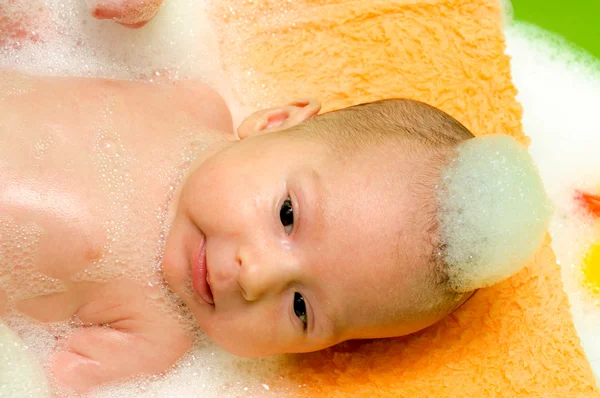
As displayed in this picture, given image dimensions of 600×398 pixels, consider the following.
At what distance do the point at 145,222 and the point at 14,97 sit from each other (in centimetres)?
32

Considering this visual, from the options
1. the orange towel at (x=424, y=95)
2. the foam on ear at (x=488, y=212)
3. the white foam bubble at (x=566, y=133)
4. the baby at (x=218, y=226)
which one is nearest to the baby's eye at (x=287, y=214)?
the baby at (x=218, y=226)

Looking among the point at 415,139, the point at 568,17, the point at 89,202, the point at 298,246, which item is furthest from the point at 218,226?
the point at 568,17

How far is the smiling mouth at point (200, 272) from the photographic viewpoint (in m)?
1.13

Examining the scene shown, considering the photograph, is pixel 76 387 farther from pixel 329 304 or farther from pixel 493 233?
pixel 493 233

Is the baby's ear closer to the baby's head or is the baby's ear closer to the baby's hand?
the baby's head

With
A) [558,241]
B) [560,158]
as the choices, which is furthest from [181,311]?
[560,158]

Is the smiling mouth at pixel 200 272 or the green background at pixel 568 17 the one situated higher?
the green background at pixel 568 17

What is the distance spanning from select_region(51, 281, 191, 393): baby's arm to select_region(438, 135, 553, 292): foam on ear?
1.87ft

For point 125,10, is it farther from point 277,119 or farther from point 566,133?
point 566,133

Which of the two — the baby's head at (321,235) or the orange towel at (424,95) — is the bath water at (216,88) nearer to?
the orange towel at (424,95)

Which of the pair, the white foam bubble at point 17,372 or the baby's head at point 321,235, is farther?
the white foam bubble at point 17,372

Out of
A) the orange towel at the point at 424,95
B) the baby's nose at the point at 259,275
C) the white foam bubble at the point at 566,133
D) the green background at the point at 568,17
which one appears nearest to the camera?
the baby's nose at the point at 259,275

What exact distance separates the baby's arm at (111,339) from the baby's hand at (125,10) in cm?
55

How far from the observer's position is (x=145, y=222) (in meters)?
1.23
